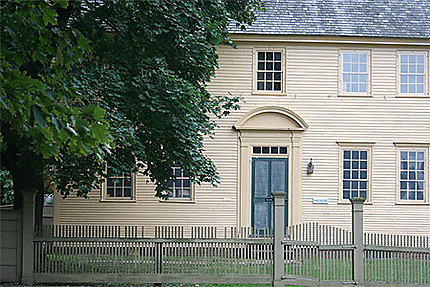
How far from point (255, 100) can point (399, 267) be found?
794 cm

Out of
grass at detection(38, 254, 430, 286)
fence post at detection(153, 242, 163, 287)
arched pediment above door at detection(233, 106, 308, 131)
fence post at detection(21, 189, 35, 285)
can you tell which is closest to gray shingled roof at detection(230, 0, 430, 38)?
arched pediment above door at detection(233, 106, 308, 131)

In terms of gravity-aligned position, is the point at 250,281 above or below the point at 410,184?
below

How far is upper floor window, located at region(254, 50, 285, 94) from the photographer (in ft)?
67.9

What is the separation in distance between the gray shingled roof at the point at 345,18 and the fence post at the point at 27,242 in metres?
8.77

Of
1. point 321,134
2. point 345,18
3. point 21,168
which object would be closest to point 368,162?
point 321,134

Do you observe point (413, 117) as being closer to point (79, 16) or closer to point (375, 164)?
point (375, 164)

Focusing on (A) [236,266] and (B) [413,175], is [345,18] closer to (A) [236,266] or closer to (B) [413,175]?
(B) [413,175]

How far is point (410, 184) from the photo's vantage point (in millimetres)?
20750

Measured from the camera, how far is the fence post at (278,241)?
1412 cm

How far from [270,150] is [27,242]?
8.65m

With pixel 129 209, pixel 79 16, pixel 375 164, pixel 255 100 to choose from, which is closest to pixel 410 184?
pixel 375 164

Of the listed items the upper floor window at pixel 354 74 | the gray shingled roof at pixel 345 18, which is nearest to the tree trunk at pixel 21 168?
the gray shingled roof at pixel 345 18

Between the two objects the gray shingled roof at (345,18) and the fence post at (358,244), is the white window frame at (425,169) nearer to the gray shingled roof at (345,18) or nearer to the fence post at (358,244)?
the gray shingled roof at (345,18)

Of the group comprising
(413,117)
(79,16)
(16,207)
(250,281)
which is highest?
(79,16)
